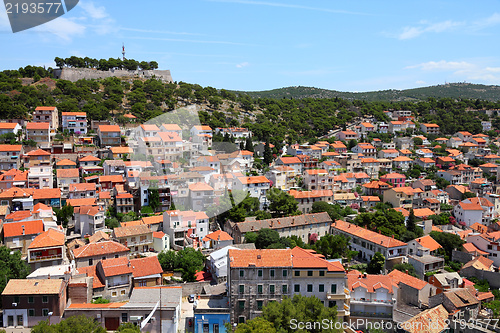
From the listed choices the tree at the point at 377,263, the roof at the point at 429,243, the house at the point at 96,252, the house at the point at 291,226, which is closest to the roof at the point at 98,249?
the house at the point at 96,252

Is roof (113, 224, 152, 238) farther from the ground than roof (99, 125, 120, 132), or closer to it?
closer to it

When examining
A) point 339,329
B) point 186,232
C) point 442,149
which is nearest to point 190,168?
point 186,232

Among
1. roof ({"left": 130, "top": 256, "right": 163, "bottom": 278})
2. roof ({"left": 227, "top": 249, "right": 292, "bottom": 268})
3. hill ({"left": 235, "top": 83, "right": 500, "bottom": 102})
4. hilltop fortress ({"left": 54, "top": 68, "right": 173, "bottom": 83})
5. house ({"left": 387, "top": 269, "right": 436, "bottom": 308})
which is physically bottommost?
house ({"left": 387, "top": 269, "right": 436, "bottom": 308})

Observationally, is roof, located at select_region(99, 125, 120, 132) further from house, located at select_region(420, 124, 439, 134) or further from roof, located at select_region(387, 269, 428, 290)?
house, located at select_region(420, 124, 439, 134)

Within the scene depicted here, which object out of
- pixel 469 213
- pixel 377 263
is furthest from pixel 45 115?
pixel 469 213

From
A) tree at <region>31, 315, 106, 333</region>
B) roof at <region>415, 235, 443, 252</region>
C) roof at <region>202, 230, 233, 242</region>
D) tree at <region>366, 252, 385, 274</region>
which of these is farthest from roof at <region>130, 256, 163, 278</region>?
roof at <region>415, 235, 443, 252</region>

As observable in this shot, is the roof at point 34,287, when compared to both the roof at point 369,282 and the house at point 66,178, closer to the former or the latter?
the roof at point 369,282

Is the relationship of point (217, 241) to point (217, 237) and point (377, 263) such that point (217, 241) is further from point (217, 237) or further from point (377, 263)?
point (377, 263)
